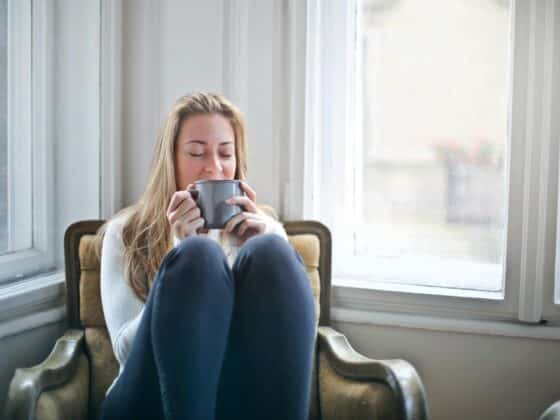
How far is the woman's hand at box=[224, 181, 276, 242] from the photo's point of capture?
5.14 ft

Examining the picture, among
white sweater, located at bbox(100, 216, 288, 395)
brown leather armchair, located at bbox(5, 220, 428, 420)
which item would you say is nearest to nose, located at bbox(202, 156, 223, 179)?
white sweater, located at bbox(100, 216, 288, 395)

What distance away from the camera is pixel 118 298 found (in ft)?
5.36

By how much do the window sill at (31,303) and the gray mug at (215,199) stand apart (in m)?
0.60

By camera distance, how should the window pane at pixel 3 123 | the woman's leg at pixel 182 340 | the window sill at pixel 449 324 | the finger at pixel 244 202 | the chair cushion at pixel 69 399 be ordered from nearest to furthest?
the woman's leg at pixel 182 340 → the chair cushion at pixel 69 399 → the finger at pixel 244 202 → the window sill at pixel 449 324 → the window pane at pixel 3 123

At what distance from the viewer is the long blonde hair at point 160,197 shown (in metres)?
1.73

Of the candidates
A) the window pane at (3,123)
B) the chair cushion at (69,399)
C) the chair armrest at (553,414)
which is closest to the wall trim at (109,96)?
the window pane at (3,123)

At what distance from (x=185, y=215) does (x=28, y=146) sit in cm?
76

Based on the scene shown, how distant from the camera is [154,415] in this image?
142 cm

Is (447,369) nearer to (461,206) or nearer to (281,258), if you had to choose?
(461,206)

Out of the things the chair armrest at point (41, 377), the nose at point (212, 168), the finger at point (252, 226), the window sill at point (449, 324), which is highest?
the nose at point (212, 168)

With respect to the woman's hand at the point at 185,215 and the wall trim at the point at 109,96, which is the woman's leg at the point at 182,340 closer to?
the woman's hand at the point at 185,215

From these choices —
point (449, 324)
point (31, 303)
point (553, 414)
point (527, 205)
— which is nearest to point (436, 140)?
point (527, 205)

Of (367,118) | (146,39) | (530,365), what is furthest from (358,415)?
(146,39)

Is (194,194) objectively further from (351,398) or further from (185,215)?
(351,398)
